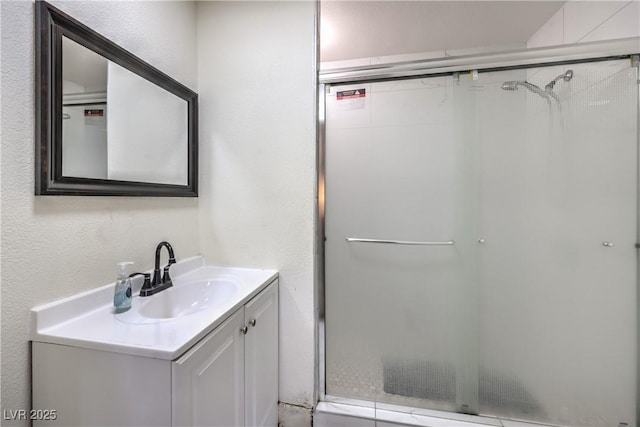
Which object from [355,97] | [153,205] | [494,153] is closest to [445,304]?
[494,153]

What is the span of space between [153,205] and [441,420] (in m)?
1.89

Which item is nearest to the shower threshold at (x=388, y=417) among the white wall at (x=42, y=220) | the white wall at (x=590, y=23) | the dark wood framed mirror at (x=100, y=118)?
the white wall at (x=42, y=220)

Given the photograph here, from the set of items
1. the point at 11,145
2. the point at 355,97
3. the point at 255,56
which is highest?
the point at 255,56

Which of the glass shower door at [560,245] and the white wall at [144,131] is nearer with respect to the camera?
the white wall at [144,131]

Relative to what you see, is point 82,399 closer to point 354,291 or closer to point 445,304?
point 354,291

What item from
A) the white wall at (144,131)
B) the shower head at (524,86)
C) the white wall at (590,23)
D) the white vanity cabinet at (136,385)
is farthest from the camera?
the shower head at (524,86)

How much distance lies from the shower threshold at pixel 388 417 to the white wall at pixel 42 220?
1270mm

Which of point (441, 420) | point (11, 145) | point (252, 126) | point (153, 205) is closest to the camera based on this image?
point (11, 145)

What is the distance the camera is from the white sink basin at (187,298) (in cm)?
109

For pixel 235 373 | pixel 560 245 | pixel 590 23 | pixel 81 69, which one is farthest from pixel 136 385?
pixel 590 23

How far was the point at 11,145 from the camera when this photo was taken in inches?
29.4

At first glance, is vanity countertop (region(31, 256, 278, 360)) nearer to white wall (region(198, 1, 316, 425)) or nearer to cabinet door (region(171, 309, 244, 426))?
cabinet door (region(171, 309, 244, 426))

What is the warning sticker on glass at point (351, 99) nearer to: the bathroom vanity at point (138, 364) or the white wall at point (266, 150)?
the white wall at point (266, 150)

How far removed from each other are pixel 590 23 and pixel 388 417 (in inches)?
93.6
